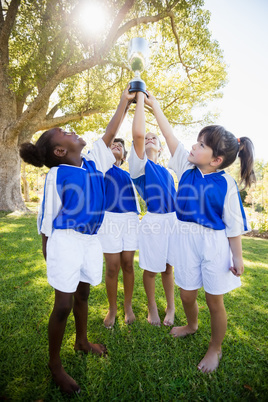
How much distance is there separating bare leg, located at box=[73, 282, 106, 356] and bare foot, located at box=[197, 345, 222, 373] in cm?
84

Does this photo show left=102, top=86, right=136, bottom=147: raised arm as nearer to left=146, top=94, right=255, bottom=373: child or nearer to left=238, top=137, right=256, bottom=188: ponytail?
left=146, top=94, right=255, bottom=373: child

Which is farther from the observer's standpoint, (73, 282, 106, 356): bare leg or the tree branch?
the tree branch

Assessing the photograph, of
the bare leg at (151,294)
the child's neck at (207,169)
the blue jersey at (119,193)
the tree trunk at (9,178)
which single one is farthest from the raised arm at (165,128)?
the tree trunk at (9,178)

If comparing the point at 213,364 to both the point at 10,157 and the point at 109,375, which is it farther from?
the point at 10,157

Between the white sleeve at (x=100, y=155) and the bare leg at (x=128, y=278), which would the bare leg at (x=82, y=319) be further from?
the white sleeve at (x=100, y=155)

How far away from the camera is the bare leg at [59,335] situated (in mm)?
1600

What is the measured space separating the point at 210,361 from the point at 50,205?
1.80 metres

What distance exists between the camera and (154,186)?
240cm

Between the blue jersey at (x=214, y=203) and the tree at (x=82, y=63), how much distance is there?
292 inches

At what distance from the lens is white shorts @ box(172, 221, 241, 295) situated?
1845mm


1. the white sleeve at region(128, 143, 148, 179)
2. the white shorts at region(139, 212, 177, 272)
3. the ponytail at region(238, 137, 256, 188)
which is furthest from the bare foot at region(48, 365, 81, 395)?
the ponytail at region(238, 137, 256, 188)

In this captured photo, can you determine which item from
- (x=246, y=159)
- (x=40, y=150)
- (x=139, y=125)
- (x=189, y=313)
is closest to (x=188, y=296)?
(x=189, y=313)

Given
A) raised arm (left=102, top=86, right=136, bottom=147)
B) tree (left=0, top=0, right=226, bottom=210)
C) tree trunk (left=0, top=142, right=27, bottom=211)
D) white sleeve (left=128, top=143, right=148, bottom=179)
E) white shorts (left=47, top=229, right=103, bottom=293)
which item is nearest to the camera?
white shorts (left=47, top=229, right=103, bottom=293)

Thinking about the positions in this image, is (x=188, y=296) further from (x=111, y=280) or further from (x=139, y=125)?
(x=139, y=125)
